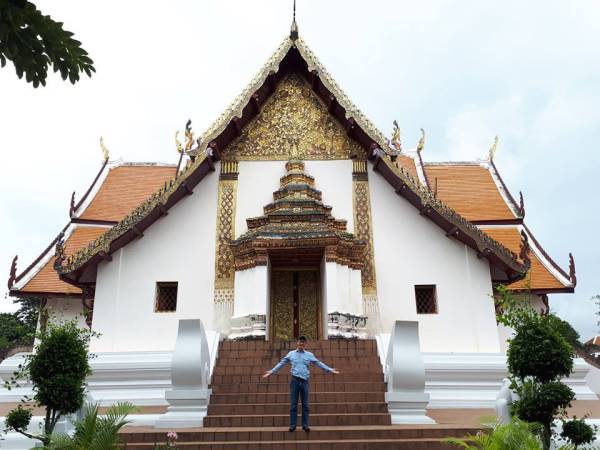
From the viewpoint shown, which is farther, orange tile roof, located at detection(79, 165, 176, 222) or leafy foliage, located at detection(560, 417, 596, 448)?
orange tile roof, located at detection(79, 165, 176, 222)

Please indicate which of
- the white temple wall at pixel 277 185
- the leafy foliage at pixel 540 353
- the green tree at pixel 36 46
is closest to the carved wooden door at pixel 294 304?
the white temple wall at pixel 277 185

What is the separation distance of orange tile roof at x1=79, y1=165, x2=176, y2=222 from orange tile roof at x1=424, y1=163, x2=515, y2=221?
6.14 metres

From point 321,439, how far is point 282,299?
3728 millimetres

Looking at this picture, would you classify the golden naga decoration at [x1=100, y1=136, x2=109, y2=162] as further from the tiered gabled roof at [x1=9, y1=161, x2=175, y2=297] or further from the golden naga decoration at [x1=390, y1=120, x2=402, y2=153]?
the golden naga decoration at [x1=390, y1=120, x2=402, y2=153]

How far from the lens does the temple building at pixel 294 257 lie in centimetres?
725

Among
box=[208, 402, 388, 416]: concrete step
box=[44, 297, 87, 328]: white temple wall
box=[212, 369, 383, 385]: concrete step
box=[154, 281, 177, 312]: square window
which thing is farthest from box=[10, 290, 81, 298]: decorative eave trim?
box=[208, 402, 388, 416]: concrete step

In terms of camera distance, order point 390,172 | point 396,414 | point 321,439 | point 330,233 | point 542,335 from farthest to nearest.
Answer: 1. point 390,172
2. point 330,233
3. point 396,414
4. point 321,439
5. point 542,335

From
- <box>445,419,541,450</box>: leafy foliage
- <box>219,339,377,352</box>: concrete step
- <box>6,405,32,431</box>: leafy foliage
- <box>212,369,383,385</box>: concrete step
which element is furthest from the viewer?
<box>219,339,377,352</box>: concrete step

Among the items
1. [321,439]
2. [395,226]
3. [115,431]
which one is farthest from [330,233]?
[115,431]

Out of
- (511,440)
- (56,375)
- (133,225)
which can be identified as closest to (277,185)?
(133,225)

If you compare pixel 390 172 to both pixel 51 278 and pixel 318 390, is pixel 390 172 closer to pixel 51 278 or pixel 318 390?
pixel 318 390

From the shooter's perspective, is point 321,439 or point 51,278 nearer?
point 321,439

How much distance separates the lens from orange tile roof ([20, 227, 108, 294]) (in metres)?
9.47

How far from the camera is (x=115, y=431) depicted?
12.5 feet
